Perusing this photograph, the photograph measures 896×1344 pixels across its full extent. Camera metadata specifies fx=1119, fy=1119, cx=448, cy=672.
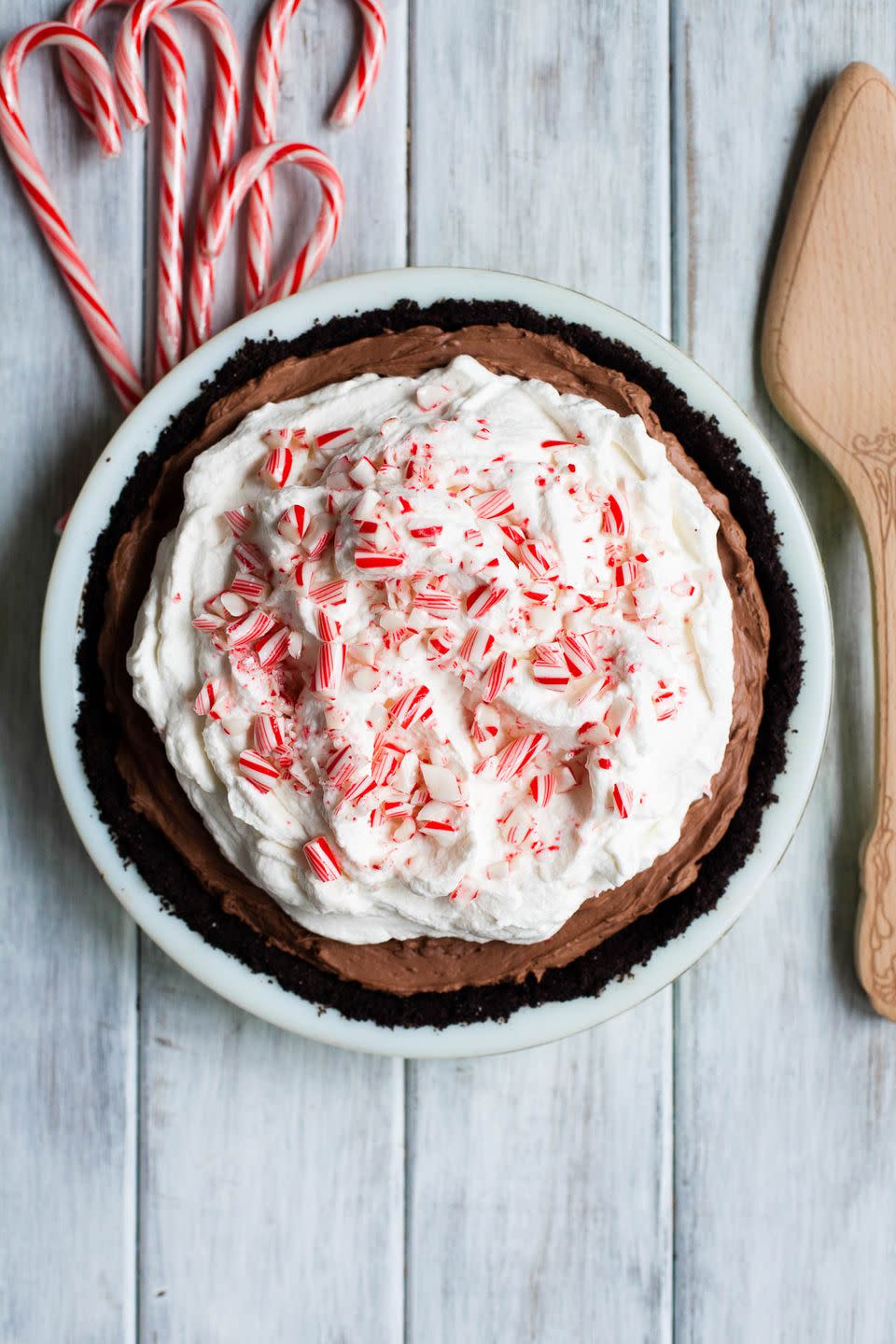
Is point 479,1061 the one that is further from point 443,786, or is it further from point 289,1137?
point 443,786

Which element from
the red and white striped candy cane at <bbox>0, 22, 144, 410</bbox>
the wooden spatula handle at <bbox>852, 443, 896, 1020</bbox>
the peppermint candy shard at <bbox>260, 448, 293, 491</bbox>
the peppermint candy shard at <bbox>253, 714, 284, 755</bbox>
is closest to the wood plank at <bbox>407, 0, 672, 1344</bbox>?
the wooden spatula handle at <bbox>852, 443, 896, 1020</bbox>

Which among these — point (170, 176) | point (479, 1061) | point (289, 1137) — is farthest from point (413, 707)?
point (170, 176)

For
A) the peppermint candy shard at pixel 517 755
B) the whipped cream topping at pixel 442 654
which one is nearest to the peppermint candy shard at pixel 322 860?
the whipped cream topping at pixel 442 654

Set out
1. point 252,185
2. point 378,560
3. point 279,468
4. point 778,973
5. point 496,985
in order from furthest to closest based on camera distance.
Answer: point 778,973
point 252,185
point 496,985
point 279,468
point 378,560

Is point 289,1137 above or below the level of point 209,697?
below

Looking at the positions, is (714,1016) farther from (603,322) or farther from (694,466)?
(603,322)

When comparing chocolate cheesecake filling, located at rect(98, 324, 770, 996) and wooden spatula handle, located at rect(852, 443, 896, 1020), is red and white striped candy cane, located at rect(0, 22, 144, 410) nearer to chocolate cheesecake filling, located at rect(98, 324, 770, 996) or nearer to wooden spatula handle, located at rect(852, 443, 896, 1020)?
chocolate cheesecake filling, located at rect(98, 324, 770, 996)

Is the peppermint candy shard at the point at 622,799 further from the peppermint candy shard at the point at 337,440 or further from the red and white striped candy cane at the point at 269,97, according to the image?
the red and white striped candy cane at the point at 269,97
